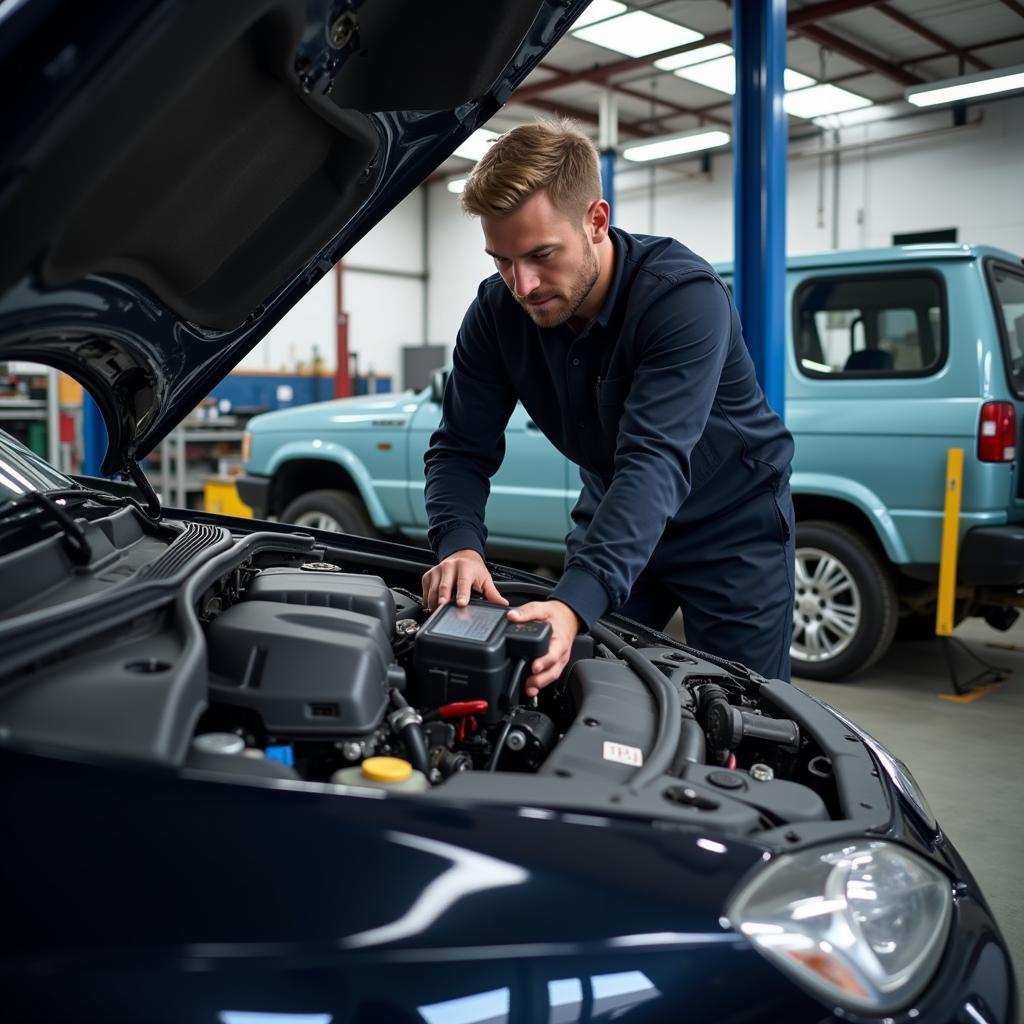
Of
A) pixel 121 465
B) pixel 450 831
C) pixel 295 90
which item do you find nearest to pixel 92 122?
pixel 295 90

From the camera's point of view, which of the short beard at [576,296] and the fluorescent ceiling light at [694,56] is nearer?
the short beard at [576,296]

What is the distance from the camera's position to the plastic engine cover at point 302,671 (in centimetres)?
122

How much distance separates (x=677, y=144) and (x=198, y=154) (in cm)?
962

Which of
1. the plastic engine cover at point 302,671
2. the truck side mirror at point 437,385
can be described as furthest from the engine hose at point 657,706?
the truck side mirror at point 437,385

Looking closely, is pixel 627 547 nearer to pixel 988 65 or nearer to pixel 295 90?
pixel 295 90

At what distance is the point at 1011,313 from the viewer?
407cm

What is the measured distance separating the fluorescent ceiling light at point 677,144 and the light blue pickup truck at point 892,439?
580cm

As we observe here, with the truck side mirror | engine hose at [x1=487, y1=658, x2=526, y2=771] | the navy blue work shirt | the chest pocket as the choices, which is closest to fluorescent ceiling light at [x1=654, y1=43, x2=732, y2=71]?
the truck side mirror

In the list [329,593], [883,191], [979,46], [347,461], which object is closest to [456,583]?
[329,593]

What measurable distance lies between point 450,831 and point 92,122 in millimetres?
791

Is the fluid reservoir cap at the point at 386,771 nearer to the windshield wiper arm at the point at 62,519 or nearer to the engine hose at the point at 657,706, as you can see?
the engine hose at the point at 657,706

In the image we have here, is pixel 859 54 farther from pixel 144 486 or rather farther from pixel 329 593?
pixel 329 593

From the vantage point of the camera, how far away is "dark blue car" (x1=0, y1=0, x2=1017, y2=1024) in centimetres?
87

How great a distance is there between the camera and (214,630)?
1340 mm
